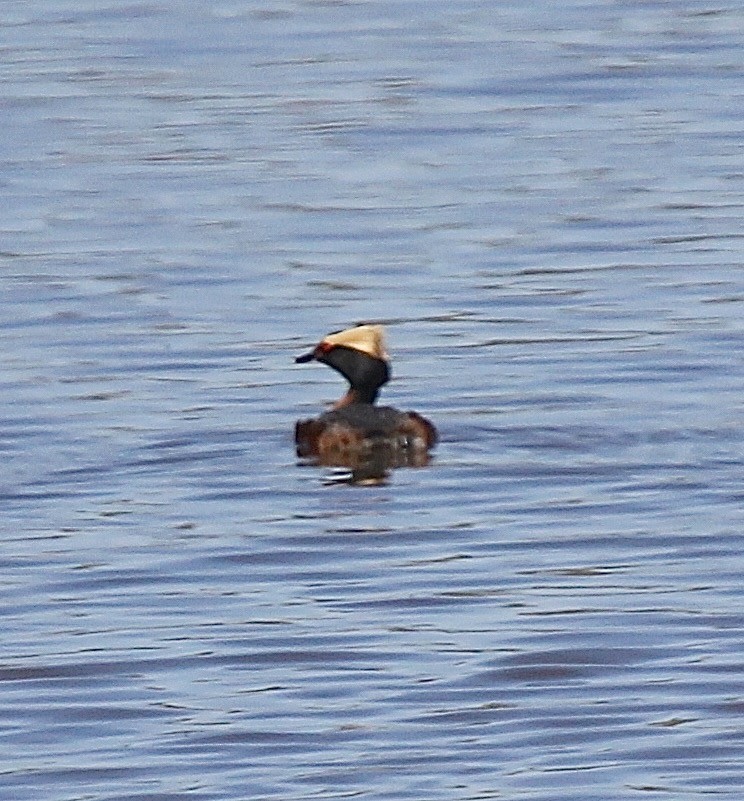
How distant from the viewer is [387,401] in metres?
14.6

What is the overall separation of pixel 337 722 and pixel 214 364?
682 centimetres

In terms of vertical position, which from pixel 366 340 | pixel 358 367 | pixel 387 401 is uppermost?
pixel 366 340

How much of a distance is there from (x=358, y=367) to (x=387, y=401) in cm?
66

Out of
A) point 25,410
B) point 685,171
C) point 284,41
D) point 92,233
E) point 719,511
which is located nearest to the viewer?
point 719,511

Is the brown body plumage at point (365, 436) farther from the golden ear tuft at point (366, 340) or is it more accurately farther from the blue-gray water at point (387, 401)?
the blue-gray water at point (387, 401)

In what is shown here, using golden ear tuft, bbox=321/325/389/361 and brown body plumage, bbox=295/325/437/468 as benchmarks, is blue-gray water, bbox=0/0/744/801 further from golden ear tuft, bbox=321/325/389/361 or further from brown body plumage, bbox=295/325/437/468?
golden ear tuft, bbox=321/325/389/361

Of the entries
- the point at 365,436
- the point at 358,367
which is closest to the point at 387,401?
the point at 358,367

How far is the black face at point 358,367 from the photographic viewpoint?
13961mm

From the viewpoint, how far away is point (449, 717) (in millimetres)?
8570

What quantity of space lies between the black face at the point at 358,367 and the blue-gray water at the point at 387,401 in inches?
16.6

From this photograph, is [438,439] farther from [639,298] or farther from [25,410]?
[639,298]

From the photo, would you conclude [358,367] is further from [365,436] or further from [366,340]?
[365,436]

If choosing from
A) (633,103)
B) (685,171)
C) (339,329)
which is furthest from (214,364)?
(633,103)

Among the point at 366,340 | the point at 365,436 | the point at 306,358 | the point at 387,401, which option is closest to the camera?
the point at 365,436
